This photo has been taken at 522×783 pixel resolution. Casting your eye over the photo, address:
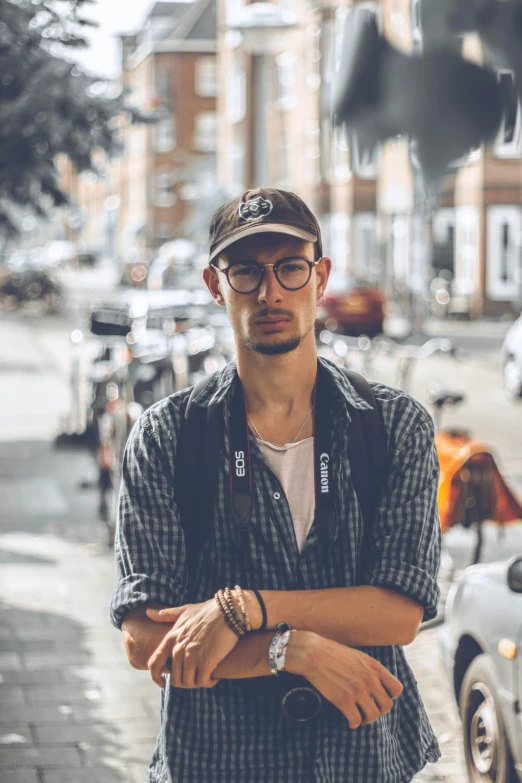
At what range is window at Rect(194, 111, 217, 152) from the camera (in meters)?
75.2

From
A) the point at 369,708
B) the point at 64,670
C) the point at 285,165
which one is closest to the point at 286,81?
the point at 285,165

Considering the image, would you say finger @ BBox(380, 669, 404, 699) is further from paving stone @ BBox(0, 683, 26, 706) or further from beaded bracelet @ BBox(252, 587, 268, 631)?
paving stone @ BBox(0, 683, 26, 706)

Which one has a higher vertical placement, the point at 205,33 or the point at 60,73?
the point at 205,33

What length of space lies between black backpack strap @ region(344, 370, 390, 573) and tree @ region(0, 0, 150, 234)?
7.91 metres

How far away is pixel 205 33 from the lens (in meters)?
73.8

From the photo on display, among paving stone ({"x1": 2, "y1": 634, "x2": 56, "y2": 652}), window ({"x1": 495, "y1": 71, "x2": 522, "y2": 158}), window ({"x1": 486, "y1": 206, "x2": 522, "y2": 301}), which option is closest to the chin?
window ({"x1": 495, "y1": 71, "x2": 522, "y2": 158})

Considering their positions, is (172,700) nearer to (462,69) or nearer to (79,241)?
(462,69)

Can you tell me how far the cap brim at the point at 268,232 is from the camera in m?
2.29

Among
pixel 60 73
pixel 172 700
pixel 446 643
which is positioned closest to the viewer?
pixel 172 700

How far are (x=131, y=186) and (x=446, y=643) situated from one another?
80041 millimetres

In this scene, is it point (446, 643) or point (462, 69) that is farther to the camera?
point (446, 643)

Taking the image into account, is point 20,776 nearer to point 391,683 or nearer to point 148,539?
point 148,539

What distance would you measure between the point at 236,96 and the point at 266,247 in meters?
55.2

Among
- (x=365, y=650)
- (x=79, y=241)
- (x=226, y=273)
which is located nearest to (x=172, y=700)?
(x=365, y=650)
